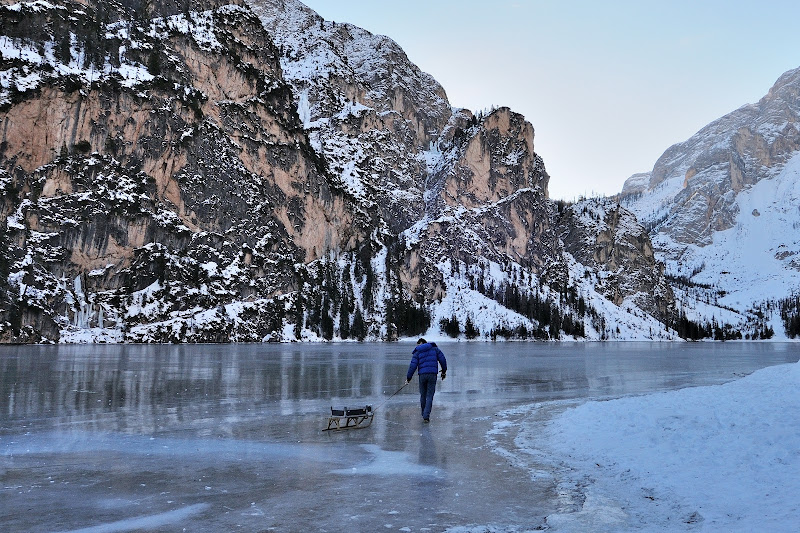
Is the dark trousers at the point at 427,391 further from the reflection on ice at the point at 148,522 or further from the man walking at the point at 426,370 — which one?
the reflection on ice at the point at 148,522

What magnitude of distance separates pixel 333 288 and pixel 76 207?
79.5 m

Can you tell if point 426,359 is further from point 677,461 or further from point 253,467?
point 677,461

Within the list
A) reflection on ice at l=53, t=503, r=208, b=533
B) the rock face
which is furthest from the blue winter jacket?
the rock face

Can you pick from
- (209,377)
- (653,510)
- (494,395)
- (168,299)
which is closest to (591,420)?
(653,510)

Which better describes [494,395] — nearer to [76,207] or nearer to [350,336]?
[76,207]

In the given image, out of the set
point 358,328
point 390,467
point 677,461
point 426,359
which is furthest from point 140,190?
point 677,461

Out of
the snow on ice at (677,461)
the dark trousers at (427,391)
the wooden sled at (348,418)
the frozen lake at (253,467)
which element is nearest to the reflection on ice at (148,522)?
the frozen lake at (253,467)

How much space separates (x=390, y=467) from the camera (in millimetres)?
13664

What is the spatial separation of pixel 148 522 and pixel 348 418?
33.6ft

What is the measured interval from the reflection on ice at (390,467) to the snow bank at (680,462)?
2937 mm

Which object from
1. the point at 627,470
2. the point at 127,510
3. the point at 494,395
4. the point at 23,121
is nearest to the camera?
the point at 127,510

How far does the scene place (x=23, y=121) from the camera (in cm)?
14112

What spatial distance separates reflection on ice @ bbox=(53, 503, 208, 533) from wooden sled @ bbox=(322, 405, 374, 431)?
8.72m

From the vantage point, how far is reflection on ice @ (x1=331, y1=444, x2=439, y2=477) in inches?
514
